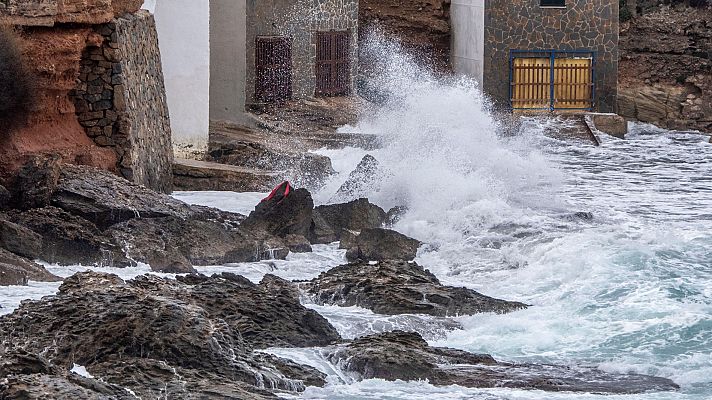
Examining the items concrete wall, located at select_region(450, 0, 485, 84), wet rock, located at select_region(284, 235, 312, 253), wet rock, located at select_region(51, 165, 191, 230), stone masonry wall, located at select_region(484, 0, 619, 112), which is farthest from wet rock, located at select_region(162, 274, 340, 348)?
concrete wall, located at select_region(450, 0, 485, 84)

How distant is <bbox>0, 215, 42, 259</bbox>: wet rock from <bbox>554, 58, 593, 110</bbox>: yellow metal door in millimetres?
18643

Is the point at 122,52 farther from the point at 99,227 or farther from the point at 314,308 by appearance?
the point at 314,308

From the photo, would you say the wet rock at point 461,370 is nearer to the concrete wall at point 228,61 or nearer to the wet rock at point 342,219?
the wet rock at point 342,219

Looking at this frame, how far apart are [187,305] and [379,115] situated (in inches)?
669

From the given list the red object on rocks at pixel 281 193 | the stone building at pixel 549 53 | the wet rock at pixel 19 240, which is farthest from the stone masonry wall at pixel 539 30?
the wet rock at pixel 19 240

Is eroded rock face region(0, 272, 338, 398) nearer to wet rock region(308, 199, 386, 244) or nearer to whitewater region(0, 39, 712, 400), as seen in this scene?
whitewater region(0, 39, 712, 400)

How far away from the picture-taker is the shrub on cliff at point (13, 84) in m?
Result: 17.0

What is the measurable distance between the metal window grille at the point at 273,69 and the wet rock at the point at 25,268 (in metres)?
14.8

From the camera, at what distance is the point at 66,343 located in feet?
37.4

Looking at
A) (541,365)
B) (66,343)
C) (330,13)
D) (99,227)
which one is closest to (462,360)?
(541,365)

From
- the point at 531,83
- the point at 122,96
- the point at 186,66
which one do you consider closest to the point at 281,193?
the point at 122,96

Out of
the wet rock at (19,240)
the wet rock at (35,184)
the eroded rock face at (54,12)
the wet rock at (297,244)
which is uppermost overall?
the eroded rock face at (54,12)

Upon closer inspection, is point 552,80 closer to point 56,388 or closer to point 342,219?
point 342,219

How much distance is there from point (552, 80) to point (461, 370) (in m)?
20.5
